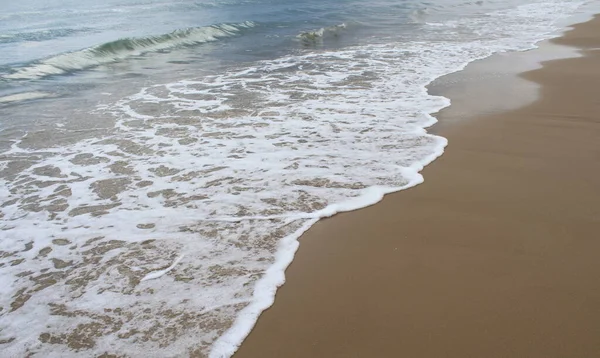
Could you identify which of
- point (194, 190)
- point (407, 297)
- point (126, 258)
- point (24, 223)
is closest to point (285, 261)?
point (407, 297)

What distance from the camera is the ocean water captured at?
2980mm

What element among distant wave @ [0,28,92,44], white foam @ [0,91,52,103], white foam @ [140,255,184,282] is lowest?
white foam @ [140,255,184,282]

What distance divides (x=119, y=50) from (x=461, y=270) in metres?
15.4

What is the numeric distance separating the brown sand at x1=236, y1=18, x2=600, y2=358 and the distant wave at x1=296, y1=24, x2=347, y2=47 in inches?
495

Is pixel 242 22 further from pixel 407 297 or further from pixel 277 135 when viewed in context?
pixel 407 297

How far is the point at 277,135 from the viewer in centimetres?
625

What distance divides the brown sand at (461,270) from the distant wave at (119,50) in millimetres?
11992

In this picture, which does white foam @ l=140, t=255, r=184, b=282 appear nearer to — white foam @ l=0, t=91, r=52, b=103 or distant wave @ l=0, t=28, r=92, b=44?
white foam @ l=0, t=91, r=52, b=103

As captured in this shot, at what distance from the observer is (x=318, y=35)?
1802 centimetres

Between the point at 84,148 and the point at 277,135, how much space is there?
2699 millimetres

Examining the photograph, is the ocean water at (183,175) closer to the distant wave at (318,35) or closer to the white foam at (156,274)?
the white foam at (156,274)

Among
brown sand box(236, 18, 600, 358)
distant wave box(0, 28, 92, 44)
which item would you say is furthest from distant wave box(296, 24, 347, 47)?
brown sand box(236, 18, 600, 358)

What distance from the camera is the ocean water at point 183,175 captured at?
2980 millimetres

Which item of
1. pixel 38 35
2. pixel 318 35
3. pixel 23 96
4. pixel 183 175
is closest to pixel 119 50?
pixel 38 35
